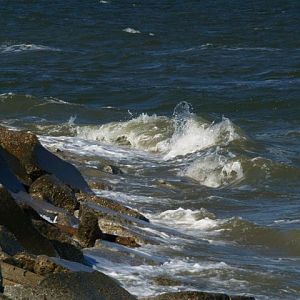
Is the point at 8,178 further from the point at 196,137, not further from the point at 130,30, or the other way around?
the point at 130,30

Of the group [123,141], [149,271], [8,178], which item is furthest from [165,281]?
[123,141]

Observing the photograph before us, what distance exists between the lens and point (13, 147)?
37.7ft

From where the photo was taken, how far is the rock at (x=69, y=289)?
6.49 meters

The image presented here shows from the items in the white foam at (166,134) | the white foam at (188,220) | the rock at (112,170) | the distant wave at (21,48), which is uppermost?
the white foam at (188,220)

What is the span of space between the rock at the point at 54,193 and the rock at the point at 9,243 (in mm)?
3303

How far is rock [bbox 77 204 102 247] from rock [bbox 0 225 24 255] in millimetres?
2039

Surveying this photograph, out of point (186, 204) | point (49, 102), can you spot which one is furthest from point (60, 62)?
point (186, 204)

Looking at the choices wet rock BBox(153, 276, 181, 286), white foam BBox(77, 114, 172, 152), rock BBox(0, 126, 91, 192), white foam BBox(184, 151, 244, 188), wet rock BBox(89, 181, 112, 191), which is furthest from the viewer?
white foam BBox(77, 114, 172, 152)

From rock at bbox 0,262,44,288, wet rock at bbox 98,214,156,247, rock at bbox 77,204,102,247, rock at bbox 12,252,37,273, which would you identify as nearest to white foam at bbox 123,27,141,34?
wet rock at bbox 98,214,156,247

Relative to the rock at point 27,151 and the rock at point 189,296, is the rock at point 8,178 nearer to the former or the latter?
the rock at point 27,151

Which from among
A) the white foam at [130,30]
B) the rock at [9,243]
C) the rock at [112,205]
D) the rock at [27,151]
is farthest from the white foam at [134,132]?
the white foam at [130,30]

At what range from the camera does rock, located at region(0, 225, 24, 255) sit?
24.8 feet

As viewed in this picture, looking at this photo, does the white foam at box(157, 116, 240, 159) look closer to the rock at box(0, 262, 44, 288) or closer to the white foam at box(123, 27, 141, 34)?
the rock at box(0, 262, 44, 288)

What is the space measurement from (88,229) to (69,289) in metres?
3.37
